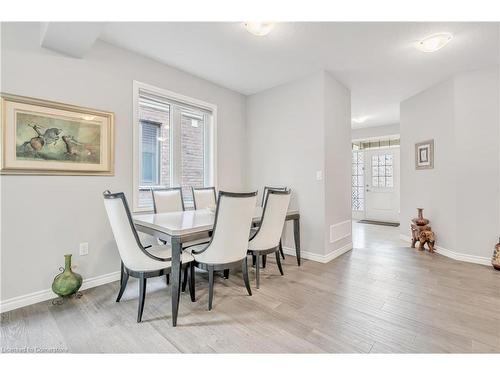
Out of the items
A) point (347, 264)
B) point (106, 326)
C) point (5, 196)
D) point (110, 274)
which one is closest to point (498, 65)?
point (347, 264)

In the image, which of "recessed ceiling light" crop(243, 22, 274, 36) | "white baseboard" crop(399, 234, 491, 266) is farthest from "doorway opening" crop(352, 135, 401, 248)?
"recessed ceiling light" crop(243, 22, 274, 36)

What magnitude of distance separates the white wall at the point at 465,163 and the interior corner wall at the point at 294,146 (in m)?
1.84

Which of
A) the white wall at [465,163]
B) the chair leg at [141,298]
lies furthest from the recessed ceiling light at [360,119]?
the chair leg at [141,298]

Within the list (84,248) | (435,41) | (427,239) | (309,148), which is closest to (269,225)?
(309,148)

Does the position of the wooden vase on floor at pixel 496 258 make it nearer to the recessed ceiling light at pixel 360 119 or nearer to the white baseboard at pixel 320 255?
the white baseboard at pixel 320 255

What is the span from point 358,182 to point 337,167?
3715 mm

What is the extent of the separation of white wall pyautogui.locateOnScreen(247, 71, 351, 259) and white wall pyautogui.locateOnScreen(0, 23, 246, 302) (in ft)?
5.31

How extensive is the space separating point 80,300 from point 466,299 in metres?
3.37

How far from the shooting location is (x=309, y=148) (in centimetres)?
326

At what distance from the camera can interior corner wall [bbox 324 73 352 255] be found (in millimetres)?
3188

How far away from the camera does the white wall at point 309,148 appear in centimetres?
315

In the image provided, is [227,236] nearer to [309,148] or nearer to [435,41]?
[309,148]

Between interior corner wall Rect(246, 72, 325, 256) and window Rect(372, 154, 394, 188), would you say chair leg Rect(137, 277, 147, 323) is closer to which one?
interior corner wall Rect(246, 72, 325, 256)
